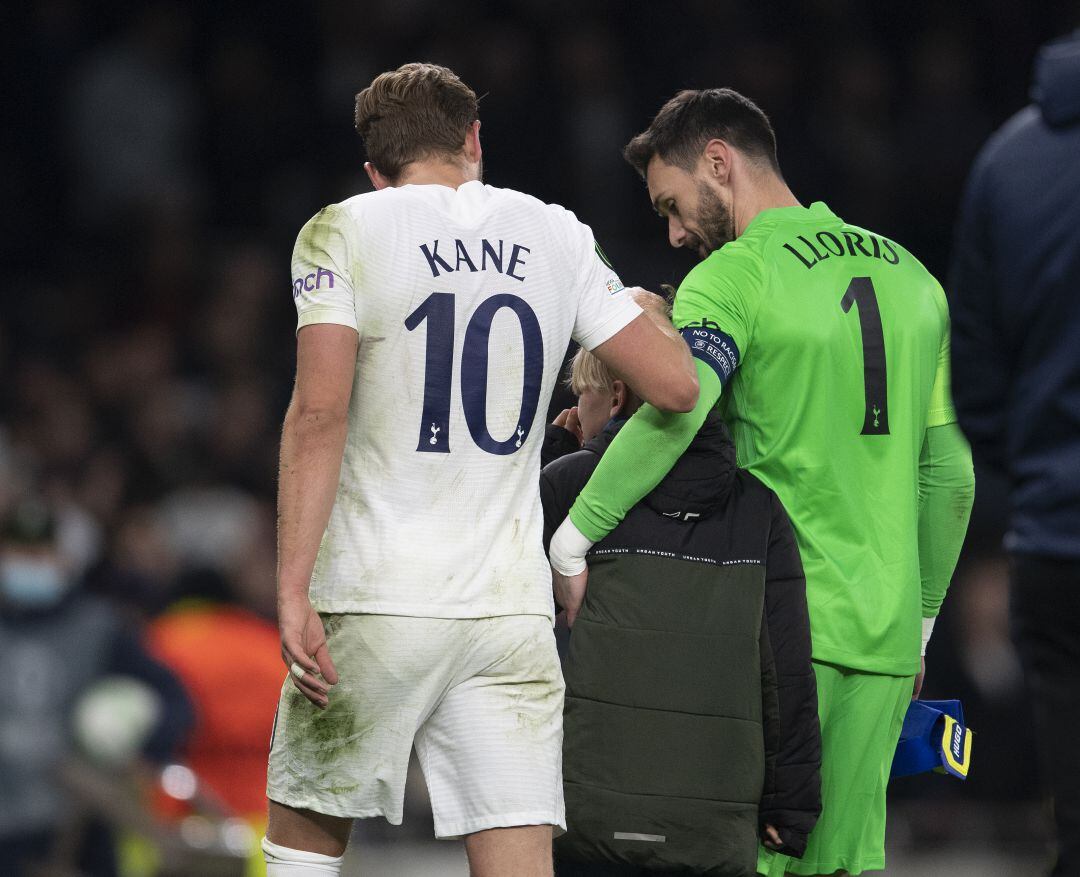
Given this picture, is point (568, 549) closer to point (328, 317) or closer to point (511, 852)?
point (511, 852)

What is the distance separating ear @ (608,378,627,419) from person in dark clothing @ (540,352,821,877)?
0.30 metres

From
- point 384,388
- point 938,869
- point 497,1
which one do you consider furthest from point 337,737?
point 497,1

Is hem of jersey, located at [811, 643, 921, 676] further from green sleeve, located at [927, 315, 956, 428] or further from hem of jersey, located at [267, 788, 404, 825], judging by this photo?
hem of jersey, located at [267, 788, 404, 825]

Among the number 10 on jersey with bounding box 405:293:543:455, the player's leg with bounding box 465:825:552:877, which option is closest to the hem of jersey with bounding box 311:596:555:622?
the number 10 on jersey with bounding box 405:293:543:455

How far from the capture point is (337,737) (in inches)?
128

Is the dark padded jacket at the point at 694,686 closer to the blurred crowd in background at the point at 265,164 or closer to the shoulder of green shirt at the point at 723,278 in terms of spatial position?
the shoulder of green shirt at the point at 723,278

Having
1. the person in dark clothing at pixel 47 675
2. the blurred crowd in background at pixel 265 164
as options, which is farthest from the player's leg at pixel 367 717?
the blurred crowd in background at pixel 265 164

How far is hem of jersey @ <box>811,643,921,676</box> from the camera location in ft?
12.2

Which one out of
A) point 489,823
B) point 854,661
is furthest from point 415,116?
point 854,661

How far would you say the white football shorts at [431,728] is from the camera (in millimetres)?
3238

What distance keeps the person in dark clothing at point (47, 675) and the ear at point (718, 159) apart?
3719 mm

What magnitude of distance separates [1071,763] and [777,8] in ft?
29.0

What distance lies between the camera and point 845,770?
378 cm

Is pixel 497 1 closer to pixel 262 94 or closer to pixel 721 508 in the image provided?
pixel 262 94
